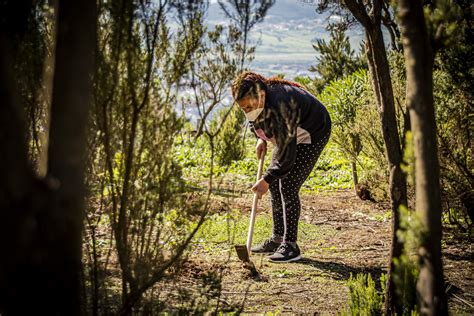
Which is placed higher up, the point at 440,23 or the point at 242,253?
the point at 440,23

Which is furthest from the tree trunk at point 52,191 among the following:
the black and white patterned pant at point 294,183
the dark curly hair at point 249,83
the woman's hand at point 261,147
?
the woman's hand at point 261,147

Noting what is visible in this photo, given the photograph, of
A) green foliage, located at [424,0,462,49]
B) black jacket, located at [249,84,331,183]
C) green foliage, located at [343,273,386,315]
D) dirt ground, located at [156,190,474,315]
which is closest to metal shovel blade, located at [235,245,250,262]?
dirt ground, located at [156,190,474,315]

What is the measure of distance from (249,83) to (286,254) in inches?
69.2

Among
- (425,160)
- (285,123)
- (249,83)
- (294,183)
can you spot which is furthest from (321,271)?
(425,160)

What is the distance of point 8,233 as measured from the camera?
4.66ft

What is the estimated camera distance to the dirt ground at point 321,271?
4.00 metres

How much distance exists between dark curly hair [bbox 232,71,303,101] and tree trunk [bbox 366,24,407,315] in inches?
37.9

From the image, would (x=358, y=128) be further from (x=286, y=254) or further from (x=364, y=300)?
(x=364, y=300)

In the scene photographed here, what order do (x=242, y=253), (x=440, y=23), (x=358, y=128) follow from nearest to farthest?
1. (x=440, y=23)
2. (x=242, y=253)
3. (x=358, y=128)

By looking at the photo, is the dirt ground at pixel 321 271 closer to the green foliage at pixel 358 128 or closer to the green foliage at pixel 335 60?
the green foliage at pixel 358 128

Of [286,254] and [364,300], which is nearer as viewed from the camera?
[364,300]

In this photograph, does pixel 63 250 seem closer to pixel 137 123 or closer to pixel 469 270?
pixel 137 123

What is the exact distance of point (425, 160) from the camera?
228 centimetres

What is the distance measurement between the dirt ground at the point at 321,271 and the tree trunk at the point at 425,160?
3.31 feet
